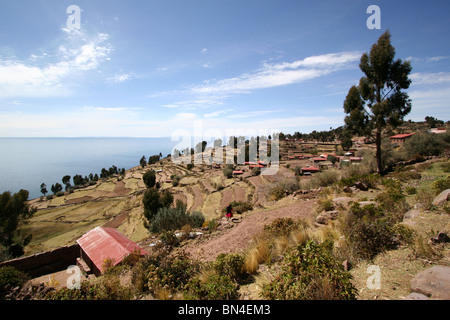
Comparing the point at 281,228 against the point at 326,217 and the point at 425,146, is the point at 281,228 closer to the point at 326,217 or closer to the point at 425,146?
the point at 326,217

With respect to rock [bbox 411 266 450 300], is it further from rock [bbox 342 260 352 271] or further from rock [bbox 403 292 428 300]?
rock [bbox 342 260 352 271]

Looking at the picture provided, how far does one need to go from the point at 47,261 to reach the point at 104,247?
5.47 meters

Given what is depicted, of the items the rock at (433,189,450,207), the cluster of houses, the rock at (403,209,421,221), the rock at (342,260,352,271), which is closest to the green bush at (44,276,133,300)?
the rock at (342,260,352,271)

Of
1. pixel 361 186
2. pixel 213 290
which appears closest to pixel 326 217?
pixel 361 186

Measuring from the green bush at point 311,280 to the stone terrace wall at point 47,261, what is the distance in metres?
15.0

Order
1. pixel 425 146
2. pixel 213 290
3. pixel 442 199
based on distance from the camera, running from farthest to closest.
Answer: pixel 425 146
pixel 442 199
pixel 213 290

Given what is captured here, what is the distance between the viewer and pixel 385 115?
15.7 metres

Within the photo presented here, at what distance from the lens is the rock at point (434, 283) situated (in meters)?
3.25

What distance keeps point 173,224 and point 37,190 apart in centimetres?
16357

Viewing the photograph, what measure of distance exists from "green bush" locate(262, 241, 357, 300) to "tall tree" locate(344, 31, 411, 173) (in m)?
15.8

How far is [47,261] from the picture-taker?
42.6ft

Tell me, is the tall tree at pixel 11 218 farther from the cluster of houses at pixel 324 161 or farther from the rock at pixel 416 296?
the cluster of houses at pixel 324 161
